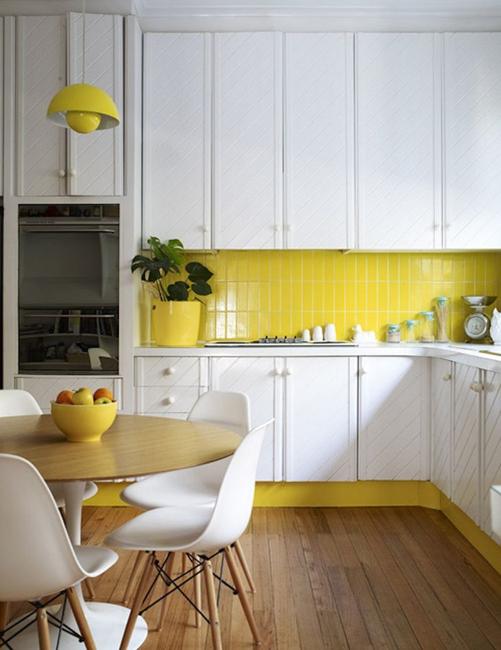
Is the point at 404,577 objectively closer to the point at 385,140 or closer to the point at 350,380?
the point at 350,380

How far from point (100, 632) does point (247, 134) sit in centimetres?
278

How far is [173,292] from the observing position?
3930 millimetres

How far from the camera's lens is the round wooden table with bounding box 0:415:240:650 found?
5.89ft

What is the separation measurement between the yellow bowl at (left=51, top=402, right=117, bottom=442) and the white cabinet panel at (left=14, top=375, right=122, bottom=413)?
1578mm

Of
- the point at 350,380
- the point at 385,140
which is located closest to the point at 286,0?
the point at 385,140

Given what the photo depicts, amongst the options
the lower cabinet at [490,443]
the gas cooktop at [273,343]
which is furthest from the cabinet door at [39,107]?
the lower cabinet at [490,443]

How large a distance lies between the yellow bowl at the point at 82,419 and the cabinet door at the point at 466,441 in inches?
66.8

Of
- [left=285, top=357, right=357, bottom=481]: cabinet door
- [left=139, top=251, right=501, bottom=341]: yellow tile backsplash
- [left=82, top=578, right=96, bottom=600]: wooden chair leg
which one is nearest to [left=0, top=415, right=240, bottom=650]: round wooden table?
[left=82, top=578, right=96, bottom=600]: wooden chair leg

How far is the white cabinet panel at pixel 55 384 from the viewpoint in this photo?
148 inches

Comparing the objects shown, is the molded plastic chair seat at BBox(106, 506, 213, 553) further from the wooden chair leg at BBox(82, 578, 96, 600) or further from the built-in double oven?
the built-in double oven

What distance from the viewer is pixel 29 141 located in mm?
3779

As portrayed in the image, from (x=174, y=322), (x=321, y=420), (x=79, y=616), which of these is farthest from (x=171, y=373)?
(x=79, y=616)

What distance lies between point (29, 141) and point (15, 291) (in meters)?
0.85

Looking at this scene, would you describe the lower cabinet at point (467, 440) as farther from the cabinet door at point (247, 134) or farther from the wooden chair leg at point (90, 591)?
the wooden chair leg at point (90, 591)
